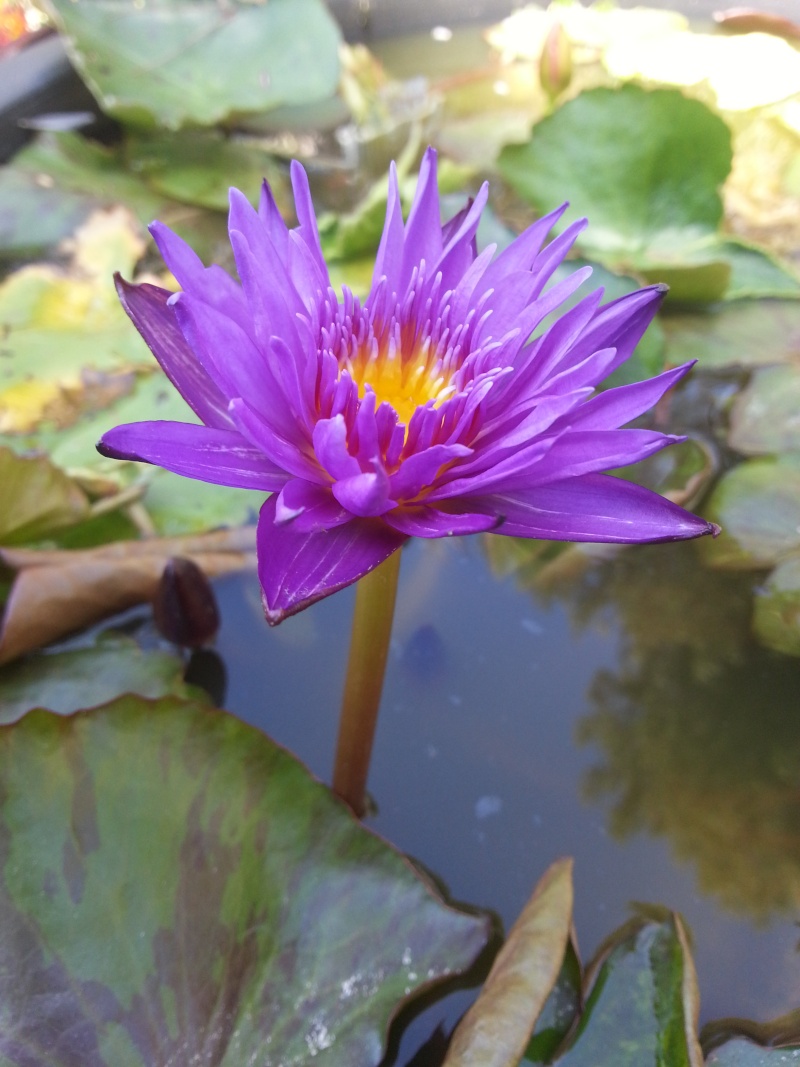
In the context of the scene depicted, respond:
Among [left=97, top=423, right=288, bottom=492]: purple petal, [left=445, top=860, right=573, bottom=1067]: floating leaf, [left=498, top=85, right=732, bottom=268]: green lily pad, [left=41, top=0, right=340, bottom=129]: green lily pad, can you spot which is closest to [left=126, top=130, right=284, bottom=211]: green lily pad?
[left=41, top=0, right=340, bottom=129]: green lily pad

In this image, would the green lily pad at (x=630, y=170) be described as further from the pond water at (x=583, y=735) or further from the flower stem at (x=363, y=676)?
the flower stem at (x=363, y=676)

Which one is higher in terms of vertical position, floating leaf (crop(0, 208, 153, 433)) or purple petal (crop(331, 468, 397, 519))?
purple petal (crop(331, 468, 397, 519))

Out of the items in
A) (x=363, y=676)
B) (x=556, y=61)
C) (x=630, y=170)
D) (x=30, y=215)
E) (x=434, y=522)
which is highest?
(x=556, y=61)

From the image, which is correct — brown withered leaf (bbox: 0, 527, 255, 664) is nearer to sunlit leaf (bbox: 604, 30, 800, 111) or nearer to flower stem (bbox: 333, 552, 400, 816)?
flower stem (bbox: 333, 552, 400, 816)

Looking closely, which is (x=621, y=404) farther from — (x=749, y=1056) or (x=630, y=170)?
(x=630, y=170)

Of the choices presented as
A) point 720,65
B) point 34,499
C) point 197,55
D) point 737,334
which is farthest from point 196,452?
point 720,65

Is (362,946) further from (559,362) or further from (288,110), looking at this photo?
(288,110)

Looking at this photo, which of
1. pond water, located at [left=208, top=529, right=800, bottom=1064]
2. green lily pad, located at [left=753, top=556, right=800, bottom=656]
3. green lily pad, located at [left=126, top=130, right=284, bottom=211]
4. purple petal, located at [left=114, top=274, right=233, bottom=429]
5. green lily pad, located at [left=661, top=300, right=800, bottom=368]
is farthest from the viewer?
green lily pad, located at [left=126, top=130, right=284, bottom=211]

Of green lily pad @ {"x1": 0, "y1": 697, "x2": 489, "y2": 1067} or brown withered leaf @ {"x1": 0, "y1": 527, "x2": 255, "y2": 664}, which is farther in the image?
brown withered leaf @ {"x1": 0, "y1": 527, "x2": 255, "y2": 664}
